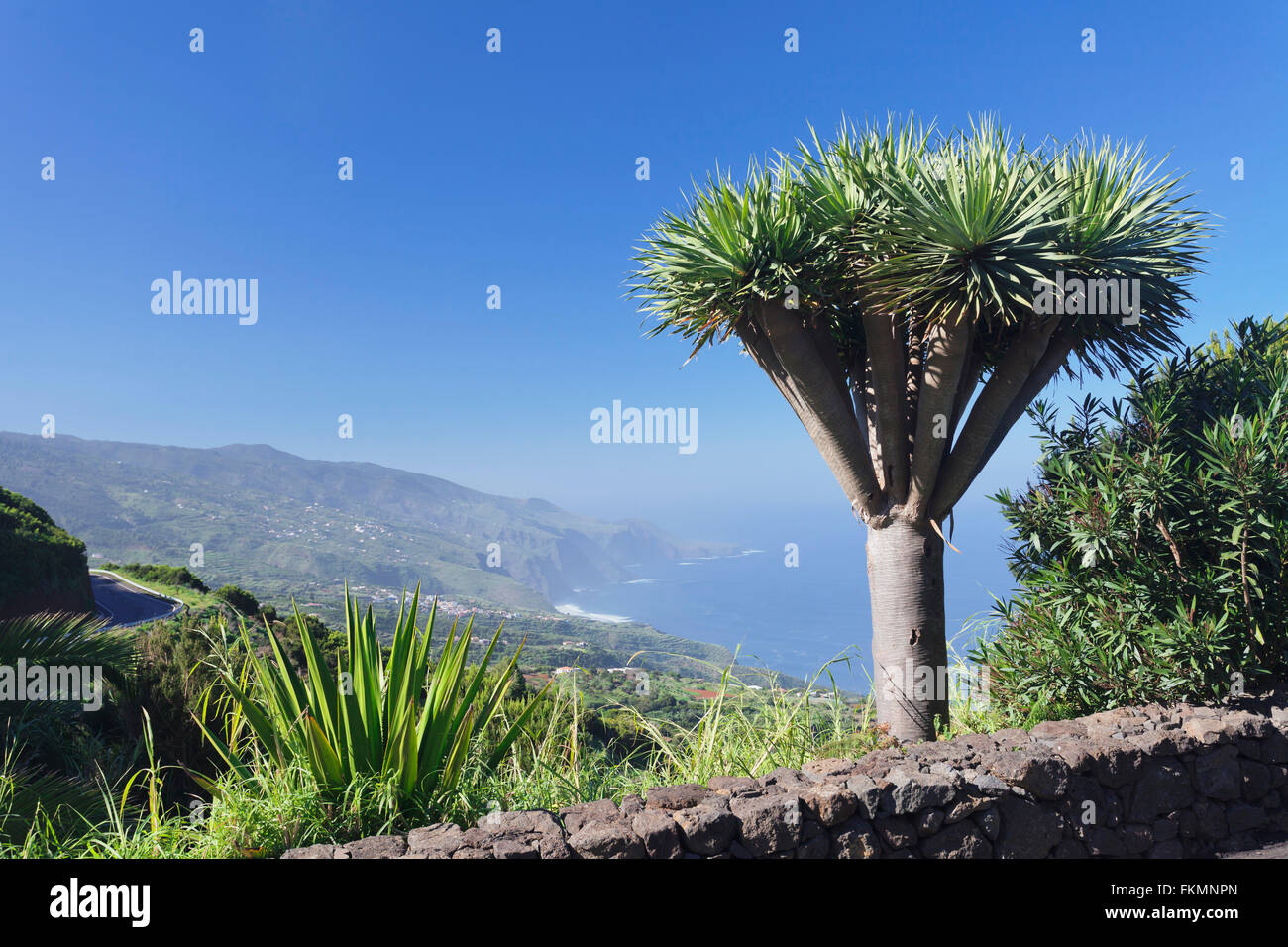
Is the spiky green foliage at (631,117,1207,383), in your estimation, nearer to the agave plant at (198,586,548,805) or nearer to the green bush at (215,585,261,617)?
the agave plant at (198,586,548,805)

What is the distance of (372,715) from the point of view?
131 inches

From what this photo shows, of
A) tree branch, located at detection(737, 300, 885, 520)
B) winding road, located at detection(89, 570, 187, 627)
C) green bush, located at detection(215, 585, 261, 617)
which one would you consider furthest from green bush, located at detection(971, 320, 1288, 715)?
winding road, located at detection(89, 570, 187, 627)

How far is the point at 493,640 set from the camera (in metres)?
3.42

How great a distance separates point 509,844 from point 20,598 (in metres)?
14.0

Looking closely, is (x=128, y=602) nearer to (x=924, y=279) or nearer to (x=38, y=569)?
(x=38, y=569)

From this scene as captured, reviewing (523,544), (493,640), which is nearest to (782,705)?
(493,640)

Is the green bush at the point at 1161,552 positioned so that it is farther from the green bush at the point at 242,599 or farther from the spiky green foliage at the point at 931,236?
the green bush at the point at 242,599

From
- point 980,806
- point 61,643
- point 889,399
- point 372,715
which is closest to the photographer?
point 372,715

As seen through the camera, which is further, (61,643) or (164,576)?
(164,576)

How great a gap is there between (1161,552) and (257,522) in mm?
133907

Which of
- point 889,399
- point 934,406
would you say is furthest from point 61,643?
point 934,406

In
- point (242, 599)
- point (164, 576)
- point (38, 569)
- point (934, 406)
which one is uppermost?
point (934, 406)

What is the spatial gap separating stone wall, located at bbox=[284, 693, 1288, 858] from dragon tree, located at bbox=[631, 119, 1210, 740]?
54.7 inches
